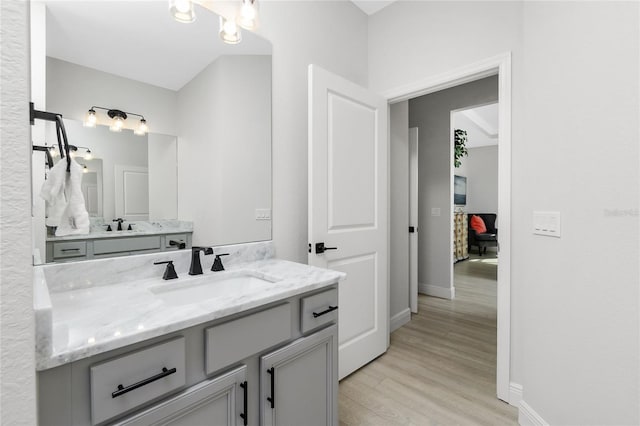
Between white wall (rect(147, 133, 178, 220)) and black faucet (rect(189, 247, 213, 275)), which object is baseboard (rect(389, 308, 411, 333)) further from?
white wall (rect(147, 133, 178, 220))

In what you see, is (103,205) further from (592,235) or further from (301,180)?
(592,235)

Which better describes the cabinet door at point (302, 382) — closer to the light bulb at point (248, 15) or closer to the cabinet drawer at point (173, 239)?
the cabinet drawer at point (173, 239)

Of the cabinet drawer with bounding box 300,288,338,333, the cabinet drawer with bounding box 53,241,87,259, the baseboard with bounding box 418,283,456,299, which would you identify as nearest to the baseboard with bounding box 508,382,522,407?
the cabinet drawer with bounding box 300,288,338,333

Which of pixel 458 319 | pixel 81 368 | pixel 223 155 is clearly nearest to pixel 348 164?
pixel 223 155

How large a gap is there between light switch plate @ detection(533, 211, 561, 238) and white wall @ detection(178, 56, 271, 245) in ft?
4.78

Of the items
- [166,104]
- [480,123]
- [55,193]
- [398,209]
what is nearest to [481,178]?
[480,123]

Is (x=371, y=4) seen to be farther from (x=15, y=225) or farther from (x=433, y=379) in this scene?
(x=433, y=379)

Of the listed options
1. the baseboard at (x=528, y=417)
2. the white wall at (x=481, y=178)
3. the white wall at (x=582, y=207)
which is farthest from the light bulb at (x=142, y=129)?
the white wall at (x=481, y=178)

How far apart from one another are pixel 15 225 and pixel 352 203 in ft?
5.84

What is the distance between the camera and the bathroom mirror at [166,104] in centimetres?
119

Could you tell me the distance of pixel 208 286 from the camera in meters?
1.40

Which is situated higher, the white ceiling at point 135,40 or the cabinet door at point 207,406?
the white ceiling at point 135,40

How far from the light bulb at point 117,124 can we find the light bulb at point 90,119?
0.06 meters

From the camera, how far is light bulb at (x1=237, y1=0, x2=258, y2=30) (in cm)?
162
